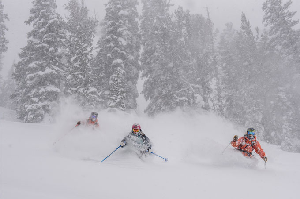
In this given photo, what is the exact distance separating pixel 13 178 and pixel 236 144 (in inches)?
342

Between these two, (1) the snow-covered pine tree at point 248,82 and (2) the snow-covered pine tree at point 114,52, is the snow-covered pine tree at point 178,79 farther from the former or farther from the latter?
(1) the snow-covered pine tree at point 248,82

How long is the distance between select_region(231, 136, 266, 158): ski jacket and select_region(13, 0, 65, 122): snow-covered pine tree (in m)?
15.5

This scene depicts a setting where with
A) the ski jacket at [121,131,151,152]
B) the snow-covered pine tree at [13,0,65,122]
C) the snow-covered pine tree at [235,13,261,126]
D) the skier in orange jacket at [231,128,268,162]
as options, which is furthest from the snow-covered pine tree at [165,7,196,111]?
the ski jacket at [121,131,151,152]

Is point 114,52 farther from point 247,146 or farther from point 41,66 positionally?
point 247,146

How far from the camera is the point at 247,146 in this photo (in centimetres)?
993

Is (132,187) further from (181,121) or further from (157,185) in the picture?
(181,121)

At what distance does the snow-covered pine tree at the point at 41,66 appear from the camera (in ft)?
63.8

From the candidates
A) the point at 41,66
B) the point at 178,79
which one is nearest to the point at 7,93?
the point at 41,66

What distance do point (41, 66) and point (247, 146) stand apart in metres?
18.0

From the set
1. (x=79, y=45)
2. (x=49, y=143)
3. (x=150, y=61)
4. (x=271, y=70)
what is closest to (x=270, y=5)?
(x=271, y=70)

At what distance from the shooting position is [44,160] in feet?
22.2

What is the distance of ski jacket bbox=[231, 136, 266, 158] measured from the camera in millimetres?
9724

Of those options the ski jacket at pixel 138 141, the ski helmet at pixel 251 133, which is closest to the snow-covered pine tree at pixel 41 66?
the ski jacket at pixel 138 141

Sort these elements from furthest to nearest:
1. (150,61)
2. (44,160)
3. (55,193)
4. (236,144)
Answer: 1. (150,61)
2. (236,144)
3. (44,160)
4. (55,193)
